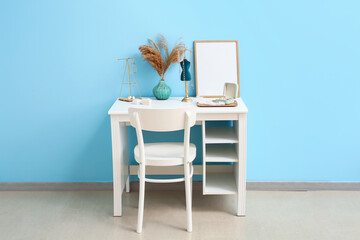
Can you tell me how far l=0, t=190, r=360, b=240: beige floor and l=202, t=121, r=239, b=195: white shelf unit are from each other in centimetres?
17

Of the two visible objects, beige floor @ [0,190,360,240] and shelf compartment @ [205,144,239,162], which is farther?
shelf compartment @ [205,144,239,162]

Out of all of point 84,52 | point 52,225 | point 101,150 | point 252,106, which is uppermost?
point 84,52

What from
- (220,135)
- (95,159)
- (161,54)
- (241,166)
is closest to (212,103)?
(220,135)

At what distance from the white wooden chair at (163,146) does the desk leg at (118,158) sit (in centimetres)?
16

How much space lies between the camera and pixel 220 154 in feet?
9.57

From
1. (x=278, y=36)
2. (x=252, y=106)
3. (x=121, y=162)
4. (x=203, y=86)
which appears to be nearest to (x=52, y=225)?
(x=121, y=162)

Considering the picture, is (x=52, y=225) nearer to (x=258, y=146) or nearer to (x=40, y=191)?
(x=40, y=191)

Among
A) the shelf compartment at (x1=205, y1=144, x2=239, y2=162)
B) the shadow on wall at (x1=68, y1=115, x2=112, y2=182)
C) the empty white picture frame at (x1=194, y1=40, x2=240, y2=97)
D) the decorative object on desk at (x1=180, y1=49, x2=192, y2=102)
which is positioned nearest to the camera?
the shelf compartment at (x1=205, y1=144, x2=239, y2=162)

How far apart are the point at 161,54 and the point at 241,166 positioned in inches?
38.5

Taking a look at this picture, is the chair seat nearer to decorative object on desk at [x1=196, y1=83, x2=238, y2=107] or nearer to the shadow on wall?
decorative object on desk at [x1=196, y1=83, x2=238, y2=107]

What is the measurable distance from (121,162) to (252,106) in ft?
3.37

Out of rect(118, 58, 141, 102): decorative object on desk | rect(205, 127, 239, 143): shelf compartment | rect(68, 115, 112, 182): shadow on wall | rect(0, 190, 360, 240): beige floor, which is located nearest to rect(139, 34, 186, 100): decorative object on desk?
rect(118, 58, 141, 102): decorative object on desk

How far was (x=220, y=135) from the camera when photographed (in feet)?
9.53

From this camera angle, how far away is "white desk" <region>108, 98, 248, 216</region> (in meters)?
2.75
